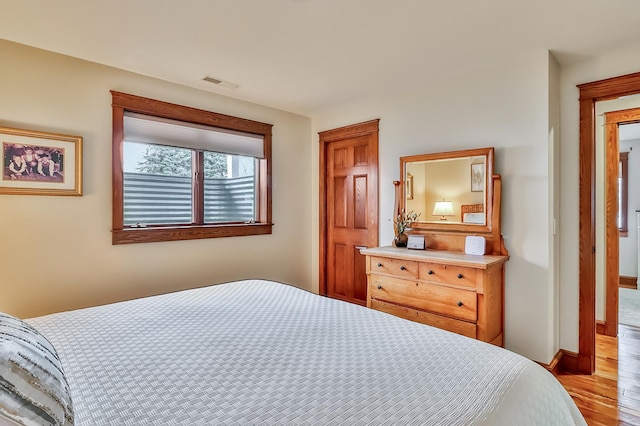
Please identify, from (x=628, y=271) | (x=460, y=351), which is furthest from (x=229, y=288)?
(x=628, y=271)

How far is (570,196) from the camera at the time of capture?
8.72 ft

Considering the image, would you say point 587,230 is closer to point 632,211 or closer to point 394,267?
point 394,267

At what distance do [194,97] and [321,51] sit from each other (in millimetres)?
1407

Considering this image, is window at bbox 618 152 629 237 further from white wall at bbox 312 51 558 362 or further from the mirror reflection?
the mirror reflection

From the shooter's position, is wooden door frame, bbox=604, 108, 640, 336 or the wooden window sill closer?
the wooden window sill

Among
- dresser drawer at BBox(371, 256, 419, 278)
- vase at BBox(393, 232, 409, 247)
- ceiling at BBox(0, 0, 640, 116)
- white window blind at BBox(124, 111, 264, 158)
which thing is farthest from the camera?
vase at BBox(393, 232, 409, 247)

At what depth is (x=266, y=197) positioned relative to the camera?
3750 millimetres

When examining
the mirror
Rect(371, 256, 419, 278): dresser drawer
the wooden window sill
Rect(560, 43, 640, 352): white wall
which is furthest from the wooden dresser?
the wooden window sill

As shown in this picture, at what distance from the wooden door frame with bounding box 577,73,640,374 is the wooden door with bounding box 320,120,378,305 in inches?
68.1

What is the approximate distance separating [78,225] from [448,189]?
3021mm

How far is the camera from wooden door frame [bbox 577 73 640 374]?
2.58 meters

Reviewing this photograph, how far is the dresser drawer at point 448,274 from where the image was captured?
244 centimetres

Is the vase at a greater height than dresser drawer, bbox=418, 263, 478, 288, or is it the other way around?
the vase

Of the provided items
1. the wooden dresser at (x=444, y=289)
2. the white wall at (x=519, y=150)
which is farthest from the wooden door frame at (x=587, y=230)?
the wooden dresser at (x=444, y=289)
